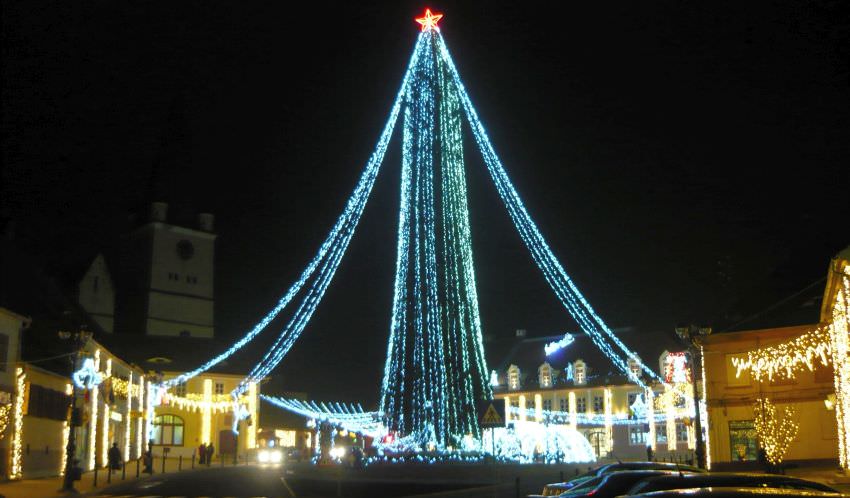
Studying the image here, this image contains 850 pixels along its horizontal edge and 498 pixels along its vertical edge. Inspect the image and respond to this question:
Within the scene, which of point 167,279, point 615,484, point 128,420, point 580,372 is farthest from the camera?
point 167,279

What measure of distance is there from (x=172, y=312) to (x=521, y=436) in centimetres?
4222

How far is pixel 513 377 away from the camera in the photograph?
3068 inches

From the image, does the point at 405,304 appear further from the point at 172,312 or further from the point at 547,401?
the point at 172,312

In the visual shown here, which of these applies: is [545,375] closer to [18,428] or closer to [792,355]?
[792,355]

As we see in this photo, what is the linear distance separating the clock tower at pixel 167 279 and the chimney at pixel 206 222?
9 centimetres

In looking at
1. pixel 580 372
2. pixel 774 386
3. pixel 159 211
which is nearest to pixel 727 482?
pixel 774 386

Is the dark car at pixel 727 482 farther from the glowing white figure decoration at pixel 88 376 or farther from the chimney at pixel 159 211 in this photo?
the chimney at pixel 159 211

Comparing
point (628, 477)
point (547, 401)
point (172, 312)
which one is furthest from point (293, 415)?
point (628, 477)

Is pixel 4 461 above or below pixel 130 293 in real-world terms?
below

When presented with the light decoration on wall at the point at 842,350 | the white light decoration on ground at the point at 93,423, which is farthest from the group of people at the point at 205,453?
the light decoration on wall at the point at 842,350

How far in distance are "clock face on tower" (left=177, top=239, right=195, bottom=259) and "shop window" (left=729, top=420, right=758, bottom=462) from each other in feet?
190

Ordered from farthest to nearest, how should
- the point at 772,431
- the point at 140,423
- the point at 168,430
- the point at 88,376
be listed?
the point at 168,430
the point at 140,423
the point at 88,376
the point at 772,431

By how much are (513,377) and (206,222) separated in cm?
3323

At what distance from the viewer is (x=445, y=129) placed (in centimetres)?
3731
